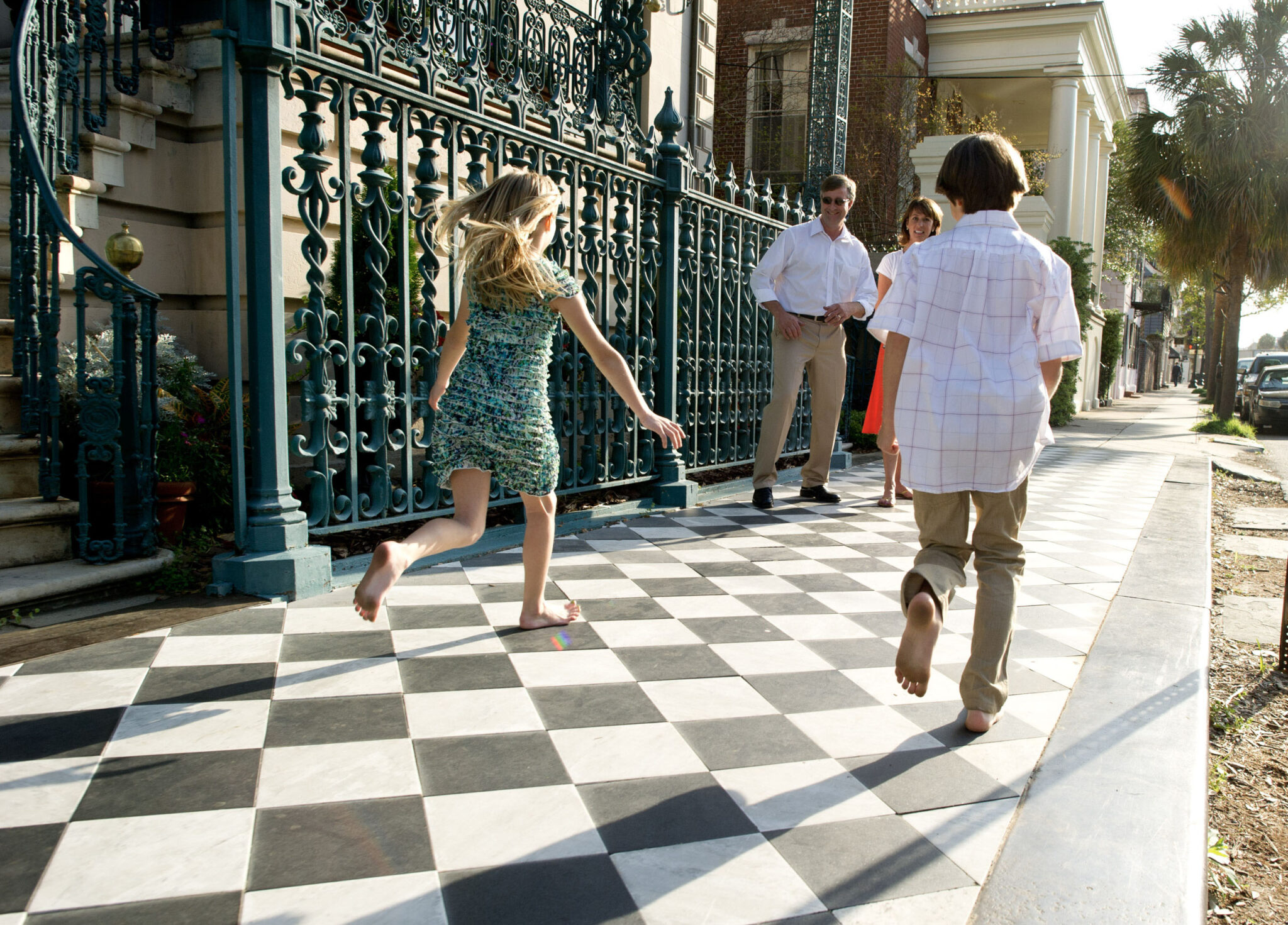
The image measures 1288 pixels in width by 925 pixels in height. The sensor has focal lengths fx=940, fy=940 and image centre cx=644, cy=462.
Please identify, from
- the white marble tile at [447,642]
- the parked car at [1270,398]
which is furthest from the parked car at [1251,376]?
the white marble tile at [447,642]

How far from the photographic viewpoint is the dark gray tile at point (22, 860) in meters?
1.76

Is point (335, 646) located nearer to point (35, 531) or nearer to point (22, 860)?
point (22, 860)

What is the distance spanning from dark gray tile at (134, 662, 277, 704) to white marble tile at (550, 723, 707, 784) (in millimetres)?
980

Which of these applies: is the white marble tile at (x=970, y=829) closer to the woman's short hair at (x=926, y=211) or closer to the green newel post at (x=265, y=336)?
the green newel post at (x=265, y=336)

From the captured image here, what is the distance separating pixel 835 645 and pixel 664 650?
66 centimetres

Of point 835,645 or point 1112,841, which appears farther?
point 835,645

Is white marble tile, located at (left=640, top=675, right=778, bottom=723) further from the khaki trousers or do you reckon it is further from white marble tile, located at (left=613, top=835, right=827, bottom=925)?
the khaki trousers

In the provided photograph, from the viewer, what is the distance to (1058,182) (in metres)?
19.2

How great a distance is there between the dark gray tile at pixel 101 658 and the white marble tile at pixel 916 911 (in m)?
2.35

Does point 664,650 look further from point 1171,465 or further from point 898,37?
point 898,37

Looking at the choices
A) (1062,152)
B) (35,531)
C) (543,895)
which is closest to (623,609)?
(543,895)

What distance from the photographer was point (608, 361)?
128 inches

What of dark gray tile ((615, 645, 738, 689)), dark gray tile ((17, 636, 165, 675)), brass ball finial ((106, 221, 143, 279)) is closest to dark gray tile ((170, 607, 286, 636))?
dark gray tile ((17, 636, 165, 675))

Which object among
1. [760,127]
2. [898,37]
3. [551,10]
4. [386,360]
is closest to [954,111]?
[898,37]
